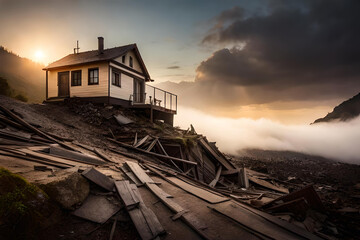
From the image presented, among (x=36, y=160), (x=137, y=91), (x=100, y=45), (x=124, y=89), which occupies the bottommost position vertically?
(x=36, y=160)

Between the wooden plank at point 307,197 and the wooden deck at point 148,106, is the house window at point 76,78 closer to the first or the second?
the wooden deck at point 148,106

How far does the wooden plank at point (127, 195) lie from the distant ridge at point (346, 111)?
98.3 meters

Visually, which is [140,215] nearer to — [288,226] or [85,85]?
[288,226]

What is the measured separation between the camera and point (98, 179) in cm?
402

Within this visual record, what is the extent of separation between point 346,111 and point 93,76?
98.3 meters

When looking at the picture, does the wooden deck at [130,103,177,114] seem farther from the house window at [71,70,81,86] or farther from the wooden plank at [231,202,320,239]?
the wooden plank at [231,202,320,239]

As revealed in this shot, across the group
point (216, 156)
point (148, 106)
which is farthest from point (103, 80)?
point (216, 156)

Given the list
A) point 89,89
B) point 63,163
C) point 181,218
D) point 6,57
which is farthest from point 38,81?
point 181,218

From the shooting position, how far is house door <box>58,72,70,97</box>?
19.1 m

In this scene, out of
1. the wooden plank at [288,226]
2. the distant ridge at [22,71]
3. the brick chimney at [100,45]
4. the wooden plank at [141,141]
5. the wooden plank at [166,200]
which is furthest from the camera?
the distant ridge at [22,71]

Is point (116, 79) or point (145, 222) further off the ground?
point (116, 79)

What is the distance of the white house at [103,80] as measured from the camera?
17.6 meters

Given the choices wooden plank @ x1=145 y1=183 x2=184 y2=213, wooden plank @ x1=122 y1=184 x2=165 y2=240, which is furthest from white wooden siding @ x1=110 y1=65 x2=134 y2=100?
wooden plank @ x1=122 y1=184 x2=165 y2=240

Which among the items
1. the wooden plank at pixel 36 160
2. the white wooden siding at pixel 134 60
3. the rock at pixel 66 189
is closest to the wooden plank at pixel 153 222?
the rock at pixel 66 189
